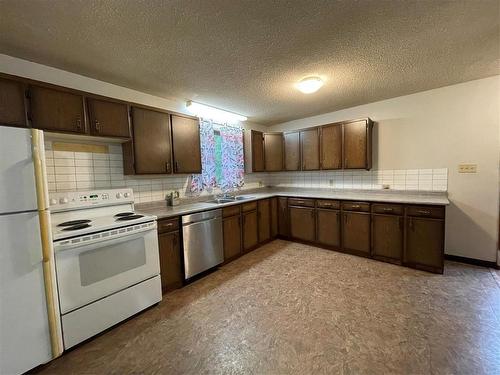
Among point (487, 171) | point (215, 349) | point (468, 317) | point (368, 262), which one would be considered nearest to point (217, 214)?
point (215, 349)

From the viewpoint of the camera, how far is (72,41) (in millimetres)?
1750

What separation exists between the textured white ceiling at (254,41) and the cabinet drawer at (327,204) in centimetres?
171

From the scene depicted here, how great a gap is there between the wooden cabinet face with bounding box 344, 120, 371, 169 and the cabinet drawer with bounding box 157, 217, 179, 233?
2.77m

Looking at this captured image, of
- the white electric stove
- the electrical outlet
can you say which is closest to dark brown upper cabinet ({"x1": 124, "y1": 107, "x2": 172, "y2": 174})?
the white electric stove

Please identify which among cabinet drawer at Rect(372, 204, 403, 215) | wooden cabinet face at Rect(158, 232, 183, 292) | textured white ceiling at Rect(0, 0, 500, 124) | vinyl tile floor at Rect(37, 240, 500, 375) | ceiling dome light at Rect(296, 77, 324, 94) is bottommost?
vinyl tile floor at Rect(37, 240, 500, 375)

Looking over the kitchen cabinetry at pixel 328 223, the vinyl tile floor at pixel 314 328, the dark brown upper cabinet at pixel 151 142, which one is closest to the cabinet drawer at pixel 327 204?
the kitchen cabinetry at pixel 328 223

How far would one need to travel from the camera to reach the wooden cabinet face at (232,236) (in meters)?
3.13

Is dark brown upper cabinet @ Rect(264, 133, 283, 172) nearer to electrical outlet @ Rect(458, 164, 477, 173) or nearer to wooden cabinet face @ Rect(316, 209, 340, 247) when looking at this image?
wooden cabinet face @ Rect(316, 209, 340, 247)

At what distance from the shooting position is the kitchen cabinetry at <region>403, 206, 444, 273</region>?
263cm

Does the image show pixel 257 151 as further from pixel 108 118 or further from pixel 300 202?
pixel 108 118

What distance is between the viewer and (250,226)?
3.56 meters

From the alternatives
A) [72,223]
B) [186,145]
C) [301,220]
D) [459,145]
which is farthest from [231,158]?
[459,145]

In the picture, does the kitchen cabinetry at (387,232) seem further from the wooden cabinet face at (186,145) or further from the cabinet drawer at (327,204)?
the wooden cabinet face at (186,145)

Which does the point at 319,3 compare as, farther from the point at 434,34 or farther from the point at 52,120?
the point at 52,120
